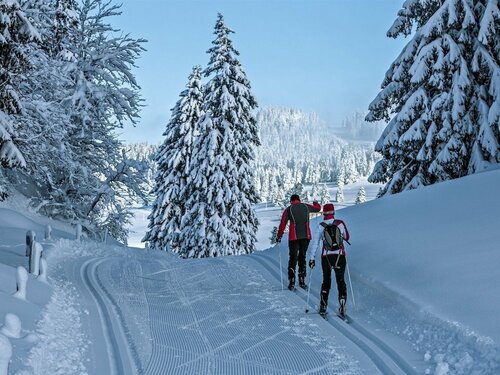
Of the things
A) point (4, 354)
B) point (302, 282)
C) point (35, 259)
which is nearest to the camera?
point (4, 354)

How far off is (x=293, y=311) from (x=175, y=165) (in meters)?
22.5

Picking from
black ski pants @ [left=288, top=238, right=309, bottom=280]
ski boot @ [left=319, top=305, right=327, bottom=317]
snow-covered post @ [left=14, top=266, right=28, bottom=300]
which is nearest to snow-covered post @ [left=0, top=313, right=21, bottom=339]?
snow-covered post @ [left=14, top=266, right=28, bottom=300]

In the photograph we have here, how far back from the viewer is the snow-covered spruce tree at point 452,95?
49.8 ft

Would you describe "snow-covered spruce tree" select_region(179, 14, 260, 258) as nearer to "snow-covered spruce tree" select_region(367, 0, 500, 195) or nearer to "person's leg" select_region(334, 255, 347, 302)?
"snow-covered spruce tree" select_region(367, 0, 500, 195)

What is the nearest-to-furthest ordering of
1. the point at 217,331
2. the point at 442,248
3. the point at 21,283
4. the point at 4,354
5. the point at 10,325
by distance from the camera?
1. the point at 4,354
2. the point at 10,325
3. the point at 21,283
4. the point at 217,331
5. the point at 442,248

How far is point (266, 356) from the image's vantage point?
260 inches

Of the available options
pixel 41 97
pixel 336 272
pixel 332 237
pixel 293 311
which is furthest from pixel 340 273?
pixel 41 97

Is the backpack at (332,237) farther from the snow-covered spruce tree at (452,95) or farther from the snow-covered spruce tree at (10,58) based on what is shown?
the snow-covered spruce tree at (452,95)

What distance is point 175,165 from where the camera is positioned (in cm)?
3061

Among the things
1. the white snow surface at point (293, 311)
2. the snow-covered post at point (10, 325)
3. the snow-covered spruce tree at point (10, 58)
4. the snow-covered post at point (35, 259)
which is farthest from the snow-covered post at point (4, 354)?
the snow-covered spruce tree at point (10, 58)

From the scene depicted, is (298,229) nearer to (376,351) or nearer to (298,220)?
(298,220)

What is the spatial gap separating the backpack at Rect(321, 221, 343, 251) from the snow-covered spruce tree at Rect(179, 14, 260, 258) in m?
16.8

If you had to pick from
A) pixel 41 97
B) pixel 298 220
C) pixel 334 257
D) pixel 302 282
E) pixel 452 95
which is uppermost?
pixel 452 95

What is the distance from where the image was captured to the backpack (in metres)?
8.51
